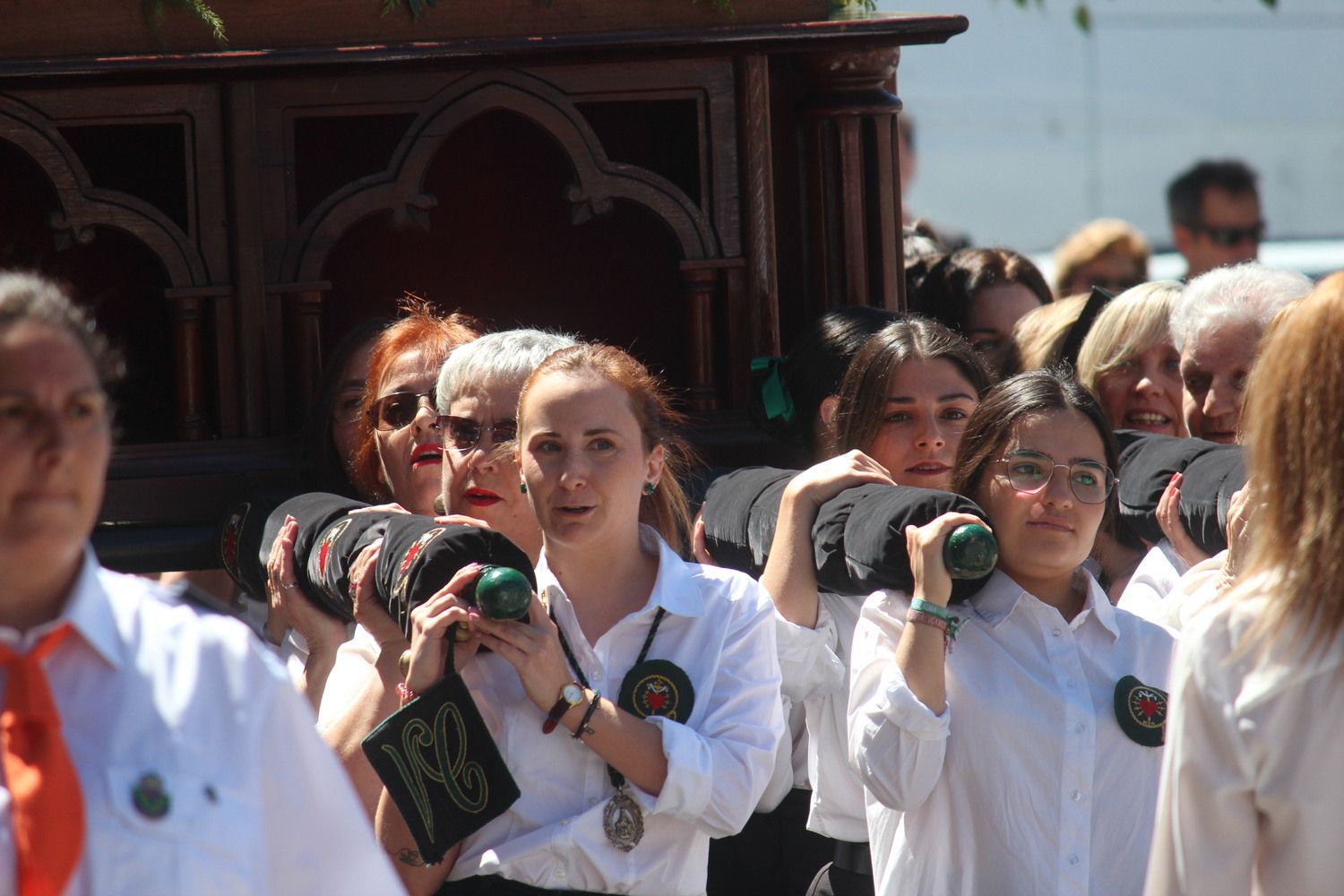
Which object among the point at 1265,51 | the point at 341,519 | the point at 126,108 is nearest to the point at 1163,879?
the point at 341,519

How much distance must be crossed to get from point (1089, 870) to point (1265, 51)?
13.2m

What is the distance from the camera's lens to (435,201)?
393 cm

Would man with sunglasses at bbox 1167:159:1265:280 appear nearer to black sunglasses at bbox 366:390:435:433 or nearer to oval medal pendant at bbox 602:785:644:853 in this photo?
black sunglasses at bbox 366:390:435:433

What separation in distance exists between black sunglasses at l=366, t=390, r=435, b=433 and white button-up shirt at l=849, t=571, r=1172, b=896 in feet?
3.67

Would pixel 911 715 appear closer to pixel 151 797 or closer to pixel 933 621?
pixel 933 621

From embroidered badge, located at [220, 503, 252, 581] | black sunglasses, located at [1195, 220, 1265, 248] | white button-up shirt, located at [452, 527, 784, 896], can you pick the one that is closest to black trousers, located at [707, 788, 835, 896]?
white button-up shirt, located at [452, 527, 784, 896]

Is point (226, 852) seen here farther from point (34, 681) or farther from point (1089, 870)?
point (1089, 870)

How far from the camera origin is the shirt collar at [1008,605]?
3.05 meters

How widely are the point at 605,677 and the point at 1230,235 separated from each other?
16.4ft

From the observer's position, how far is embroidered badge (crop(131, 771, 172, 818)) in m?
1.66

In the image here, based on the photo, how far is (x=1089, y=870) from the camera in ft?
9.43

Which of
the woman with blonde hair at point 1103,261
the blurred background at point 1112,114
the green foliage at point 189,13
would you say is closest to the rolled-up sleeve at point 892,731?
the green foliage at point 189,13

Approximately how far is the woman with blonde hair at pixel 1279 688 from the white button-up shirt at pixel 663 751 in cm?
93

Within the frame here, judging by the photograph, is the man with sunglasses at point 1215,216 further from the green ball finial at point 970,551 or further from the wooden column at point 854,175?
the green ball finial at point 970,551
